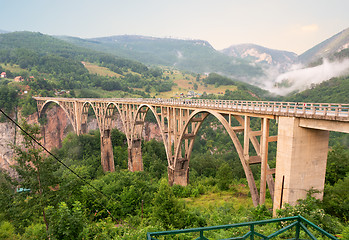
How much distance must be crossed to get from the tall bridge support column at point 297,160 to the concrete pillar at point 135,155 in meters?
28.6

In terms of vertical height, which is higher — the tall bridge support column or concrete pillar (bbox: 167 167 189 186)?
the tall bridge support column

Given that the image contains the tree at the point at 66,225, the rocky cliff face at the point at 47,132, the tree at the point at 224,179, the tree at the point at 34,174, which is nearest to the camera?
the tree at the point at 66,225

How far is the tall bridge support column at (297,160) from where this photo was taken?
13.2m

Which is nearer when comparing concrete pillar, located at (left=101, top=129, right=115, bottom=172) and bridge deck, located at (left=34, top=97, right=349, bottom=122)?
bridge deck, located at (left=34, top=97, right=349, bottom=122)

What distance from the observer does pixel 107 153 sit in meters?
48.1

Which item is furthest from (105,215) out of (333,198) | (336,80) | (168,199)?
(336,80)

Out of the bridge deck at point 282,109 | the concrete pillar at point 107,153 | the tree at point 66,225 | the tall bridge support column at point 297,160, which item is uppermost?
the bridge deck at point 282,109

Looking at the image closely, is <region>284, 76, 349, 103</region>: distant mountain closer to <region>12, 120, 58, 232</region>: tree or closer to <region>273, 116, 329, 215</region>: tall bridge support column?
<region>273, 116, 329, 215</region>: tall bridge support column

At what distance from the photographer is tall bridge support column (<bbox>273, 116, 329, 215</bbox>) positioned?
43.3 ft

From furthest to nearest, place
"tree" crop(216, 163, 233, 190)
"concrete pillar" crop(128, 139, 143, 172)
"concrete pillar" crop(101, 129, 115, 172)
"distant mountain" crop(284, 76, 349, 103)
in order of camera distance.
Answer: "distant mountain" crop(284, 76, 349, 103) < "concrete pillar" crop(101, 129, 115, 172) < "concrete pillar" crop(128, 139, 143, 172) < "tree" crop(216, 163, 233, 190)

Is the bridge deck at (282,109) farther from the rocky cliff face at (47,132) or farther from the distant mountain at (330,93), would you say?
the distant mountain at (330,93)

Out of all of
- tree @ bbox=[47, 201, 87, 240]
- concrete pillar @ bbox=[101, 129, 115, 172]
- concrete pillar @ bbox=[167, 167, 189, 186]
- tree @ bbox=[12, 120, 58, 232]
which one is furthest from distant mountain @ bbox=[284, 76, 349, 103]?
tree @ bbox=[12, 120, 58, 232]

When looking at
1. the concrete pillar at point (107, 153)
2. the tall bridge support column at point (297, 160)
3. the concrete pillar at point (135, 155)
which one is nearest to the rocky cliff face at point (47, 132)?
the concrete pillar at point (107, 153)

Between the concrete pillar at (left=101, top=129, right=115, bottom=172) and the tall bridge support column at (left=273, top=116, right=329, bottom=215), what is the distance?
38.3 metres
